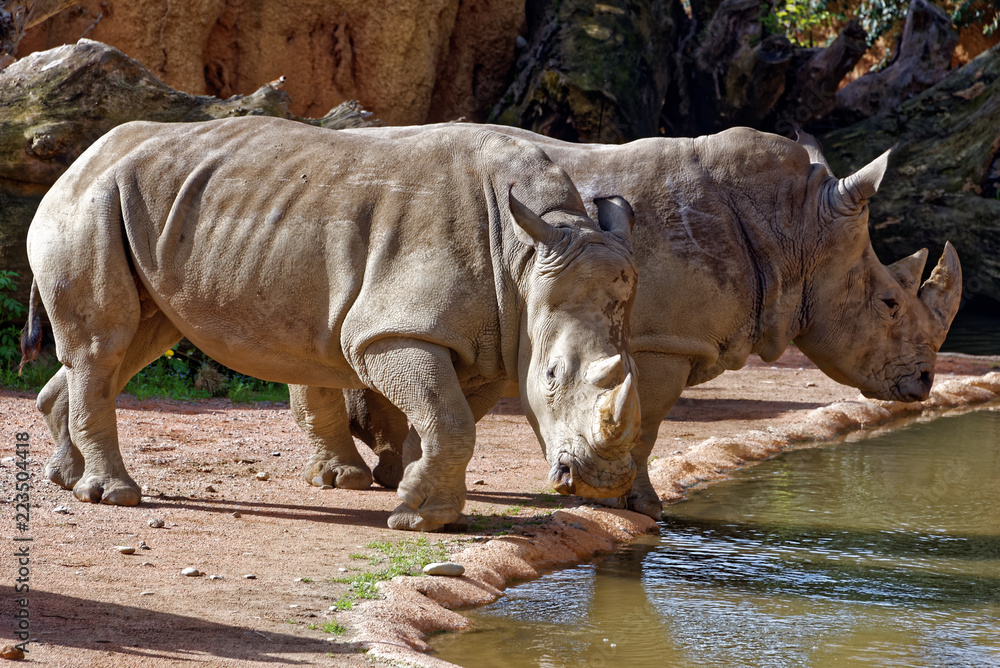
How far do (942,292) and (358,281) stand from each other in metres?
3.79

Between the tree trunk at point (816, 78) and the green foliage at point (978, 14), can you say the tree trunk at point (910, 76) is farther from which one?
the green foliage at point (978, 14)

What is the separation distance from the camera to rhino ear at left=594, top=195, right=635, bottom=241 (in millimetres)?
5535

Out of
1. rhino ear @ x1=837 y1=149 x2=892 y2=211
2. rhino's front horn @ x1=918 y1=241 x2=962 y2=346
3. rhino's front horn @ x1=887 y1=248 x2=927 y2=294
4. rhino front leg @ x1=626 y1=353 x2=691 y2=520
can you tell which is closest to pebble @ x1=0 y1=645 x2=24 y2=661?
rhino front leg @ x1=626 y1=353 x2=691 y2=520

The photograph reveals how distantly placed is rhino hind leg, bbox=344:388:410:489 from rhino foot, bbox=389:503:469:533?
1134mm

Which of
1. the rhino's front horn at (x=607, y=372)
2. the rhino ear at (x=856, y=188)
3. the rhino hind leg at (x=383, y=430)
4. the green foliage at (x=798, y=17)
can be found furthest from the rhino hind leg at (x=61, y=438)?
the green foliage at (x=798, y=17)

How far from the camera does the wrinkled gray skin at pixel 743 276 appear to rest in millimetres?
6152

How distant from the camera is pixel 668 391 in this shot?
244 inches

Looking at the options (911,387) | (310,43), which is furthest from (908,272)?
(310,43)

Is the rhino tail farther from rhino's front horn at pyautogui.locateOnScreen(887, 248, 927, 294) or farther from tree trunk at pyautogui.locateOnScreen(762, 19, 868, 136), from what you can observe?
tree trunk at pyautogui.locateOnScreen(762, 19, 868, 136)

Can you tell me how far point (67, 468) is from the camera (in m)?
6.26

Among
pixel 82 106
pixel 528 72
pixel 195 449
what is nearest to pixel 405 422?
pixel 195 449

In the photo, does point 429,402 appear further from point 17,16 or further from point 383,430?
point 17,16

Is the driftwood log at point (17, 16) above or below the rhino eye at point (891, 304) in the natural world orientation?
above

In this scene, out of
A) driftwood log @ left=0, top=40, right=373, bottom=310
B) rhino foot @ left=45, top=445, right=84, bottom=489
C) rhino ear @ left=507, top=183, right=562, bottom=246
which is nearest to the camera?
rhino ear @ left=507, top=183, right=562, bottom=246
